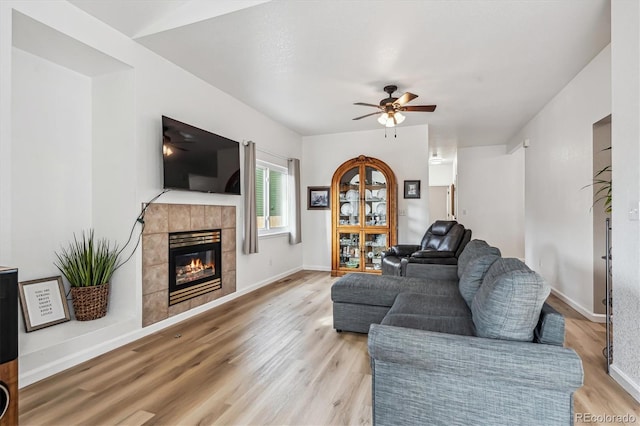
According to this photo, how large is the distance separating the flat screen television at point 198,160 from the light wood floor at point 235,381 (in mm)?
1475

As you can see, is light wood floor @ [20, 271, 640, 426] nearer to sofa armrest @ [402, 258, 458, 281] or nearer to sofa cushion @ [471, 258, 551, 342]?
sofa cushion @ [471, 258, 551, 342]

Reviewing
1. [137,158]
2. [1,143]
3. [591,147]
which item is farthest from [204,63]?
[591,147]

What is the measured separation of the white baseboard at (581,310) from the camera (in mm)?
3385

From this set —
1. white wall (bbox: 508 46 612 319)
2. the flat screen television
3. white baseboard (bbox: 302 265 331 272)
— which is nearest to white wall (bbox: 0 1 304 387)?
the flat screen television

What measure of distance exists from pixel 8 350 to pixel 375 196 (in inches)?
198

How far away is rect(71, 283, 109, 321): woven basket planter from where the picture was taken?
9.30 ft

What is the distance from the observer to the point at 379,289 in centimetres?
300

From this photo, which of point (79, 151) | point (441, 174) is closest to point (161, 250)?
point (79, 151)

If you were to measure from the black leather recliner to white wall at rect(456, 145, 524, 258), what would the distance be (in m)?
3.54

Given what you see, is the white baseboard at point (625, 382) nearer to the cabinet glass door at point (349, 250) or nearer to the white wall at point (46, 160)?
the cabinet glass door at point (349, 250)

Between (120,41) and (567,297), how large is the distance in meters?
5.46

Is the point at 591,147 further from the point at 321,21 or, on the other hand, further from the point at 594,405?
the point at 321,21

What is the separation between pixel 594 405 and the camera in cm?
196

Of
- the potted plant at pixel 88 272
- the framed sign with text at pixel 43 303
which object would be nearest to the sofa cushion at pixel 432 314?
the potted plant at pixel 88 272
